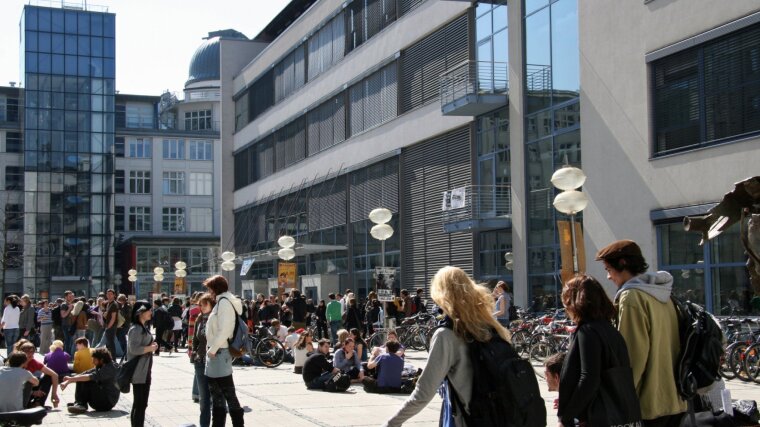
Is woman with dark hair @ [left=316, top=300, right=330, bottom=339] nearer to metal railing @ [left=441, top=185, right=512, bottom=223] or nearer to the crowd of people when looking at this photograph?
metal railing @ [left=441, top=185, right=512, bottom=223]

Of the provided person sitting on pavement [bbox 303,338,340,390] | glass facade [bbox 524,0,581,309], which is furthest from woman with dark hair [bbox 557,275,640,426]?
glass facade [bbox 524,0,581,309]

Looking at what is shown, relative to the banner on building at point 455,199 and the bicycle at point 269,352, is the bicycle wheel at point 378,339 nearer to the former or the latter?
the bicycle at point 269,352

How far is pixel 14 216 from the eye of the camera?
285 feet

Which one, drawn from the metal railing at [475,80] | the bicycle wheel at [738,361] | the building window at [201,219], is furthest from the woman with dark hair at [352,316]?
the building window at [201,219]

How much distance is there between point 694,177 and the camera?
22469 mm

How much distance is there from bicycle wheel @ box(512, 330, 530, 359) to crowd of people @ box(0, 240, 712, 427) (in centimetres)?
90

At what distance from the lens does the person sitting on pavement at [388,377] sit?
17547 mm

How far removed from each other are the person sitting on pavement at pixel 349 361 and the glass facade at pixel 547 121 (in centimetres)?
1044

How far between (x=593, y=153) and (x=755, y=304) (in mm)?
Result: 6317

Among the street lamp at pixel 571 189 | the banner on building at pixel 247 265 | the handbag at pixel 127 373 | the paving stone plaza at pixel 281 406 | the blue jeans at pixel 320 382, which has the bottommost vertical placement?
the paving stone plaza at pixel 281 406

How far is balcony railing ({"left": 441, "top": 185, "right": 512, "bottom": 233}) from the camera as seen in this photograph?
31.0 m

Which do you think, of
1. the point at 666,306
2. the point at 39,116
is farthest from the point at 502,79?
the point at 39,116

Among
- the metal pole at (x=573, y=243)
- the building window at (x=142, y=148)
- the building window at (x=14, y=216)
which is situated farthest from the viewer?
the building window at (x=142, y=148)

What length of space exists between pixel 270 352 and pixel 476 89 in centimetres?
1120
